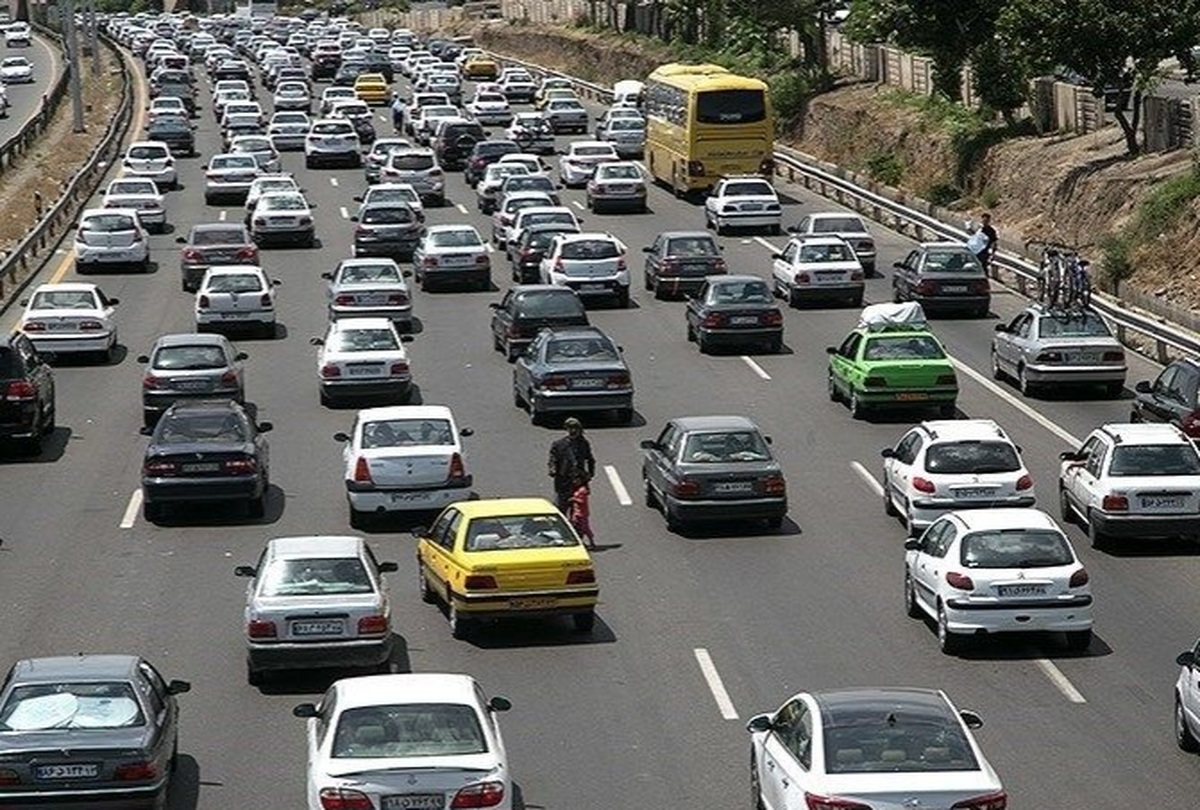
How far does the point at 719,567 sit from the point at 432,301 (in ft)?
79.8

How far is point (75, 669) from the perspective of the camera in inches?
798

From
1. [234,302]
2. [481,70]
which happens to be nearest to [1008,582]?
[234,302]

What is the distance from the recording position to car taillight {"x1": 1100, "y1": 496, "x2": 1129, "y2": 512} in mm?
30375

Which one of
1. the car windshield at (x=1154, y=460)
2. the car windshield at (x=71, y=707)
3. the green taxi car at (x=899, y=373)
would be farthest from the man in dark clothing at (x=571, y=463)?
the car windshield at (x=71, y=707)

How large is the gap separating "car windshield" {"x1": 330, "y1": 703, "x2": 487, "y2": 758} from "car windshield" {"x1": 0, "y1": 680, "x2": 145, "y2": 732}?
189 cm

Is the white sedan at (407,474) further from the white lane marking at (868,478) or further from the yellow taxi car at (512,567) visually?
the white lane marking at (868,478)

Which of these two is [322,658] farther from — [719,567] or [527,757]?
[719,567]

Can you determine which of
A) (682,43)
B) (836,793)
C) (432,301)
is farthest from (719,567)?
(682,43)

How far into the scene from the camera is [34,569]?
102ft

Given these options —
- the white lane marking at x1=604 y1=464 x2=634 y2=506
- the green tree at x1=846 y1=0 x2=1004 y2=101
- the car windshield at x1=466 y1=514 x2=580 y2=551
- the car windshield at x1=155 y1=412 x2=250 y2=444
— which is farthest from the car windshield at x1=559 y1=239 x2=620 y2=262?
the car windshield at x1=466 y1=514 x2=580 y2=551

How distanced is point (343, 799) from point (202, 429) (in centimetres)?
1583

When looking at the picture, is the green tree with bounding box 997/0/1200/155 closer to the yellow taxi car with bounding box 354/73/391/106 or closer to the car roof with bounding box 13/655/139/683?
the car roof with bounding box 13/655/139/683

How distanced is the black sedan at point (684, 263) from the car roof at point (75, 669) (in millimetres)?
33081

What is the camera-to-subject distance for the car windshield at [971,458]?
103 ft
